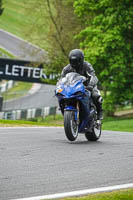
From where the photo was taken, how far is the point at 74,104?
10359 mm

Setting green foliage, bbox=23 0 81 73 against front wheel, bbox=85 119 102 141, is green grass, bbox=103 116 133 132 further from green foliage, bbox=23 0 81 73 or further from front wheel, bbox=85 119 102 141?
front wheel, bbox=85 119 102 141

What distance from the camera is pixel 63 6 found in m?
40.8

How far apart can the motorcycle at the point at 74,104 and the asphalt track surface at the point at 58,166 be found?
1.26 feet

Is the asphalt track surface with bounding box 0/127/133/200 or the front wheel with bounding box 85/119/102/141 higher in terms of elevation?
the front wheel with bounding box 85/119/102/141

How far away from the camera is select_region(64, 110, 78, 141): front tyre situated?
9.93m

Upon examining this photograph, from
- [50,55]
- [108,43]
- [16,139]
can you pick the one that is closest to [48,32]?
[50,55]

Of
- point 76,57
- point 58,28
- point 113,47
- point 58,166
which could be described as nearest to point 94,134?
point 76,57

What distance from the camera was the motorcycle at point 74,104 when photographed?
10.1m

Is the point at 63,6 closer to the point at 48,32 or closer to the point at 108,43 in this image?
the point at 48,32

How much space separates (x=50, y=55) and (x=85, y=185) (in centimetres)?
3385

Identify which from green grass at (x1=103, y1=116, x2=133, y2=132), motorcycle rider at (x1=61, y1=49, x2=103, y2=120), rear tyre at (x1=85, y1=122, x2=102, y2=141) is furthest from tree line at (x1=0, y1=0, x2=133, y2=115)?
motorcycle rider at (x1=61, y1=49, x2=103, y2=120)

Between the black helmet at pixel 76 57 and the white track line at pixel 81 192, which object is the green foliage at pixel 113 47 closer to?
the black helmet at pixel 76 57

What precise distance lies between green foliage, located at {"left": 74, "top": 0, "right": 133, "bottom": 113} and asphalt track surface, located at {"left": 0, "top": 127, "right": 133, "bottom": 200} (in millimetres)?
23771

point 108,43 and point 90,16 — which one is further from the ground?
point 90,16
